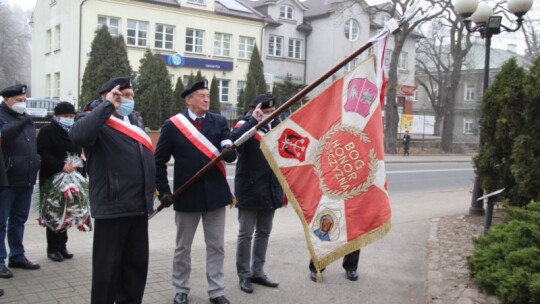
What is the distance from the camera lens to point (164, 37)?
36.4 meters

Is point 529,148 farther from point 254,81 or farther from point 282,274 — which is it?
point 254,81

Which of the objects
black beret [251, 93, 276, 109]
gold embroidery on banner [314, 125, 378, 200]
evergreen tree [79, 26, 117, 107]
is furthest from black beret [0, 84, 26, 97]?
evergreen tree [79, 26, 117, 107]

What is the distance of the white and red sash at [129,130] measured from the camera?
4.05 meters

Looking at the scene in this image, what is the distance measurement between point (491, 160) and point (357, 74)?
470 centimetres

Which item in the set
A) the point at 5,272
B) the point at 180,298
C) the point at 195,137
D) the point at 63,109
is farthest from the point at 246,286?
the point at 63,109

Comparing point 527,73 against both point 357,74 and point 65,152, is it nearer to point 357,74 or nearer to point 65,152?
point 357,74

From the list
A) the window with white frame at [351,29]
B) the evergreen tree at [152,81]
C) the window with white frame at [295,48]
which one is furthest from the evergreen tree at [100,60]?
the window with white frame at [351,29]

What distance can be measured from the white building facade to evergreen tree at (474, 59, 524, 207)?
95.9 ft

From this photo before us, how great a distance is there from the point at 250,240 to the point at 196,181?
102cm

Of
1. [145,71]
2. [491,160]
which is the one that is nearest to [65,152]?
[491,160]

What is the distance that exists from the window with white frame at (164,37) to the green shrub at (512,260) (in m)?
33.1

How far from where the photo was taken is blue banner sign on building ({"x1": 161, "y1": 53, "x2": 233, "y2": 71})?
36.2 metres

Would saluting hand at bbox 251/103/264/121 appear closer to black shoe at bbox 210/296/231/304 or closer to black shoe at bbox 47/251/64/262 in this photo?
black shoe at bbox 210/296/231/304

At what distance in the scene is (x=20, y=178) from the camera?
5.45m
